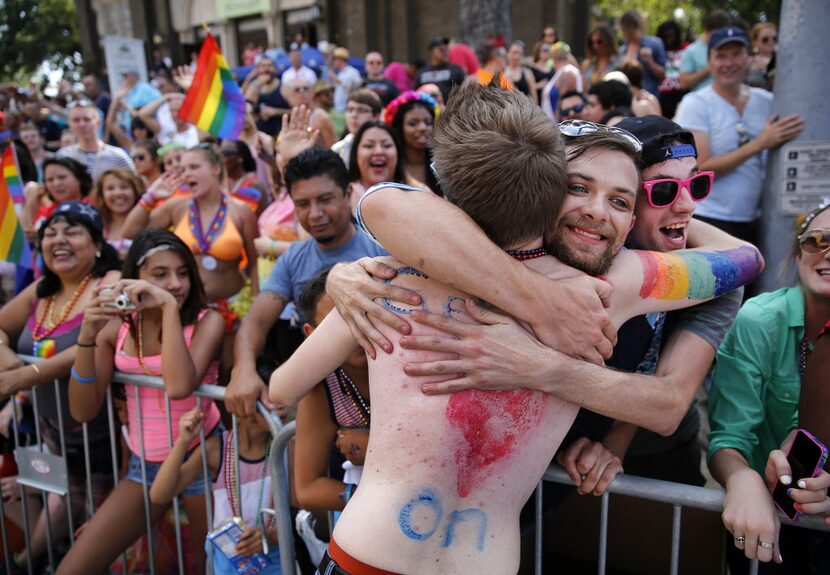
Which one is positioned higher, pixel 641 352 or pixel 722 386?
pixel 641 352

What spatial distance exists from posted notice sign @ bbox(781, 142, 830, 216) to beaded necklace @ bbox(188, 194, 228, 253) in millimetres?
3697

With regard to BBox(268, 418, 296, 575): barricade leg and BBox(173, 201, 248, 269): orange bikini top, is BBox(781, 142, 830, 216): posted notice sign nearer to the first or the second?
BBox(268, 418, 296, 575): barricade leg

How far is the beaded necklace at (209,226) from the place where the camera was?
448cm

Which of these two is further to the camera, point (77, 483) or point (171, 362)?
point (77, 483)

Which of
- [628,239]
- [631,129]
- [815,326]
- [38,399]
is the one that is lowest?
[38,399]

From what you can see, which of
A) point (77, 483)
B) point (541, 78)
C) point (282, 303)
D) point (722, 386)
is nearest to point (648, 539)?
point (722, 386)

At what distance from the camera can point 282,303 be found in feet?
11.3

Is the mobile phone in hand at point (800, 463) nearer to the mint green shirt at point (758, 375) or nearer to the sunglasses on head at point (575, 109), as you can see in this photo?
the mint green shirt at point (758, 375)

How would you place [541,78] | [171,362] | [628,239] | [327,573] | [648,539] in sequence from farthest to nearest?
1. [541,78]
2. [171,362]
3. [648,539]
4. [628,239]
5. [327,573]

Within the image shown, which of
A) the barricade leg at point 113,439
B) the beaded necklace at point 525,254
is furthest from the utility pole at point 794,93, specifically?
the barricade leg at point 113,439

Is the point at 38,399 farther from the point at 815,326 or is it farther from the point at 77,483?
the point at 815,326

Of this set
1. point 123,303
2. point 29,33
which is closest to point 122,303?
point 123,303

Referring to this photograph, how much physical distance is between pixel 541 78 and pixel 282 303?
7.36 metres

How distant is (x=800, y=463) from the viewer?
5.58ft
